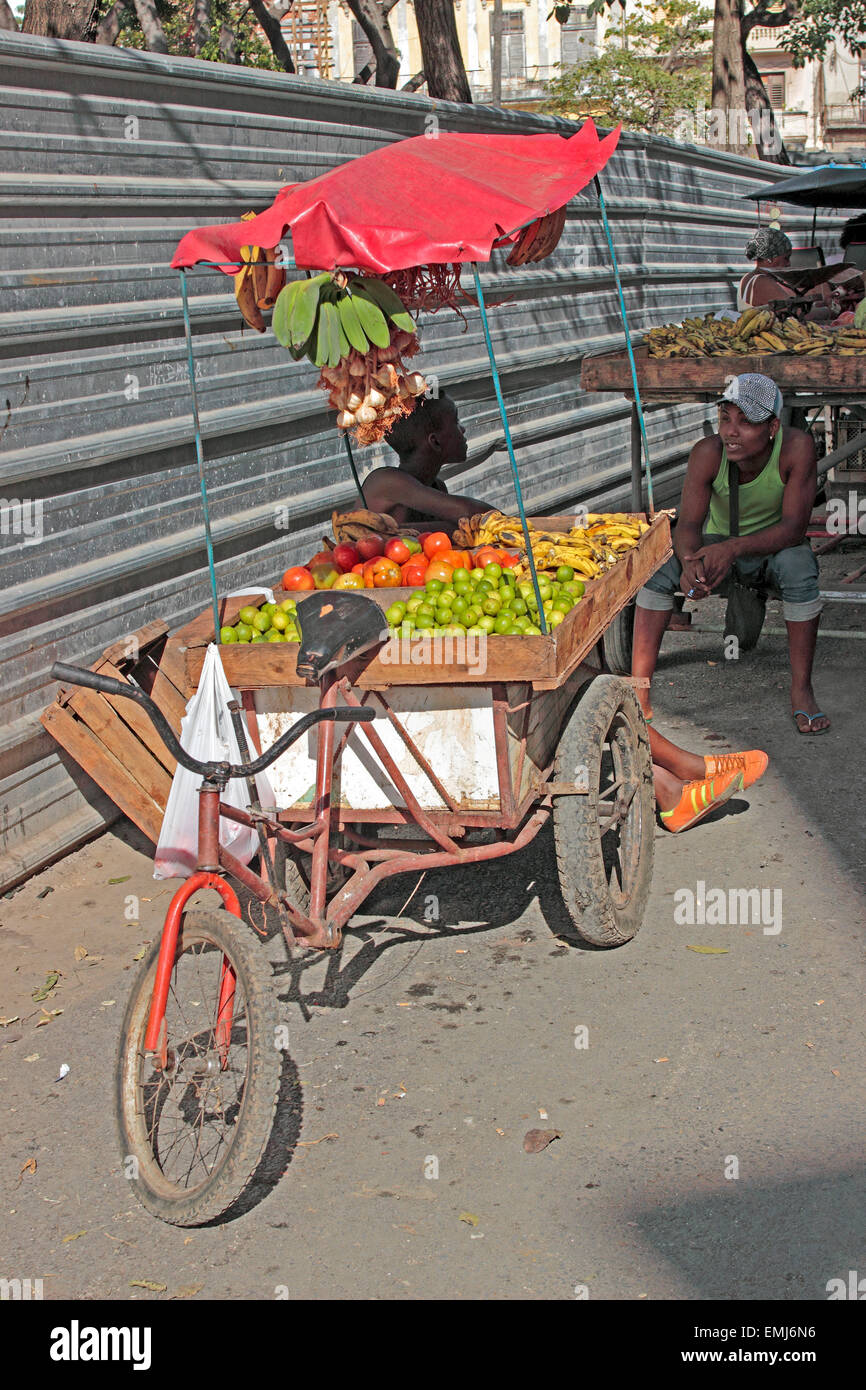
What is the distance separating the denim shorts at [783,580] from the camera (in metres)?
6.24

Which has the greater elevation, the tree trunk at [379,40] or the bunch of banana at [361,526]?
the tree trunk at [379,40]

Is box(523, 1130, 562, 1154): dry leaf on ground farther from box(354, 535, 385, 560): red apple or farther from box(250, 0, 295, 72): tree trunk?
box(250, 0, 295, 72): tree trunk

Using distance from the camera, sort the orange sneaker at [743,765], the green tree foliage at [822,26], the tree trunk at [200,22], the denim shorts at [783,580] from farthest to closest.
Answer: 1. the green tree foliage at [822,26]
2. the tree trunk at [200,22]
3. the denim shorts at [783,580]
4. the orange sneaker at [743,765]

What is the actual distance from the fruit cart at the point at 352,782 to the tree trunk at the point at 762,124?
79.9ft

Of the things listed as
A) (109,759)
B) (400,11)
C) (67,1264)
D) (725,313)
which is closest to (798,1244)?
(67,1264)

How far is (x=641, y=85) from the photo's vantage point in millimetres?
41375

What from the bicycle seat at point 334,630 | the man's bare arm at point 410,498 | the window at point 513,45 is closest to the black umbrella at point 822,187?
the man's bare arm at point 410,498

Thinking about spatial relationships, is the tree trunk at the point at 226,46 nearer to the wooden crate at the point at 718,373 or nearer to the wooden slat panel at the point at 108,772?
the wooden crate at the point at 718,373

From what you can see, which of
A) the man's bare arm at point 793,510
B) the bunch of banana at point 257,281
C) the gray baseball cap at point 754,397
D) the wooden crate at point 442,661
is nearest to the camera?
the wooden crate at point 442,661

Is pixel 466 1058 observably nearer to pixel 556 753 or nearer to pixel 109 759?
pixel 556 753

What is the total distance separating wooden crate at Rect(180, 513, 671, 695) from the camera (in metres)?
3.66

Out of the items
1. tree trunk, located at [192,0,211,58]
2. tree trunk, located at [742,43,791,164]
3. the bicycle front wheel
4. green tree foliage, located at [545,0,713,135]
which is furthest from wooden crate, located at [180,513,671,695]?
green tree foliage, located at [545,0,713,135]

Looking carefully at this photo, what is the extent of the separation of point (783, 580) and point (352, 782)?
3.06 meters

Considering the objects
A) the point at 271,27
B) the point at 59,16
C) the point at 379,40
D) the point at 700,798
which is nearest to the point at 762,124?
the point at 379,40
